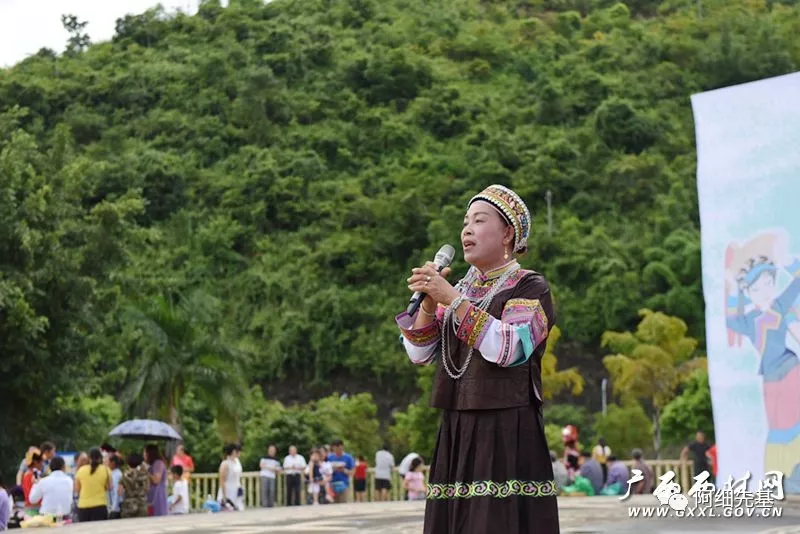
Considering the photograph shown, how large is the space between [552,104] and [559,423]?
75.2 ft

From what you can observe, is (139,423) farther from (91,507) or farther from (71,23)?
(71,23)

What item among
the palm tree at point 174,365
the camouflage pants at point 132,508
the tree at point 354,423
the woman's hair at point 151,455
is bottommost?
the camouflage pants at point 132,508

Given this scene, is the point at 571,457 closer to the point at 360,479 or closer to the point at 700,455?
the point at 700,455

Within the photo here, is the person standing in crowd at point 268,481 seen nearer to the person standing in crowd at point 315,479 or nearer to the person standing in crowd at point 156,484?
the person standing in crowd at point 315,479

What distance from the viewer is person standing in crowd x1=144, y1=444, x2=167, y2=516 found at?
14664 millimetres

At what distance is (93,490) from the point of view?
43.1ft

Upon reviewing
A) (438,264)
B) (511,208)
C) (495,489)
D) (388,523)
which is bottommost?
(388,523)

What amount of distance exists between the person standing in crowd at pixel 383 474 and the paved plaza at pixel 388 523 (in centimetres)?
493

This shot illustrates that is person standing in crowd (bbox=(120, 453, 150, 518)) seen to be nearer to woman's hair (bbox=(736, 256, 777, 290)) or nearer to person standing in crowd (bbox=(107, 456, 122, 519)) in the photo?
person standing in crowd (bbox=(107, 456, 122, 519))

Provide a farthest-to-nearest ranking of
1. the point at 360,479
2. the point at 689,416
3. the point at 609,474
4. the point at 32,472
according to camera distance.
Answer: the point at 689,416, the point at 360,479, the point at 609,474, the point at 32,472

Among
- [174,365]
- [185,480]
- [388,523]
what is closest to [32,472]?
[185,480]

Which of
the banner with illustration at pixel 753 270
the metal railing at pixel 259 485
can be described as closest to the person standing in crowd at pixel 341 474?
the metal railing at pixel 259 485

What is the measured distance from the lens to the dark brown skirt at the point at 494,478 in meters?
4.30

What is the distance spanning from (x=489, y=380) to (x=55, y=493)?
30.2ft
